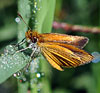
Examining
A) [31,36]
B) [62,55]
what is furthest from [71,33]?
[31,36]

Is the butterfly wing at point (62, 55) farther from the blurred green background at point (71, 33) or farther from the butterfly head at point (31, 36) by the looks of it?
the blurred green background at point (71, 33)

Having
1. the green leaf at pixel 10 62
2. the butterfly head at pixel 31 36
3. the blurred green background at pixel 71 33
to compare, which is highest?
the butterfly head at pixel 31 36

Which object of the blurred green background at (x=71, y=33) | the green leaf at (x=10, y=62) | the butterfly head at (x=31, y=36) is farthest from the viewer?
the blurred green background at (x=71, y=33)

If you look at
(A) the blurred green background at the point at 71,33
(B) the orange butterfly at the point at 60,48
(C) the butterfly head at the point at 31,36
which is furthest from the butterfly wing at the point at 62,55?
(A) the blurred green background at the point at 71,33

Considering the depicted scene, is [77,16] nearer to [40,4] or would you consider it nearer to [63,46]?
[63,46]

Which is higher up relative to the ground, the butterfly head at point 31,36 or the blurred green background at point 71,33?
the butterfly head at point 31,36

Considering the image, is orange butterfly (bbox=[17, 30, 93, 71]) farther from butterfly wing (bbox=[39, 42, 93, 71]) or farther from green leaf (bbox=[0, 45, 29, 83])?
green leaf (bbox=[0, 45, 29, 83])

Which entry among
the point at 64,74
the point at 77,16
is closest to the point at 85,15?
the point at 77,16

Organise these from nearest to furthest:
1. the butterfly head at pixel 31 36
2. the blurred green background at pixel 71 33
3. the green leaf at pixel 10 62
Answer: the green leaf at pixel 10 62
the butterfly head at pixel 31 36
the blurred green background at pixel 71 33
